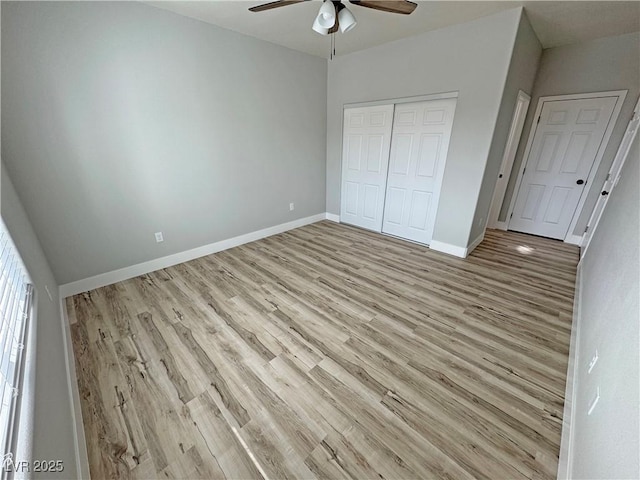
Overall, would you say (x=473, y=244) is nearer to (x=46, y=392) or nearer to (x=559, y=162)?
(x=559, y=162)

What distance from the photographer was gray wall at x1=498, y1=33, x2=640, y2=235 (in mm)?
3020

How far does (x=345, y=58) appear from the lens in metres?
3.78

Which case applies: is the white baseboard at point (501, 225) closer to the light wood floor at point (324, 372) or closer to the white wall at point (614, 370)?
the light wood floor at point (324, 372)

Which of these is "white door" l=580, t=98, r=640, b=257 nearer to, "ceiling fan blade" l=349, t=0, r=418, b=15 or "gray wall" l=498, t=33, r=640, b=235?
"gray wall" l=498, t=33, r=640, b=235

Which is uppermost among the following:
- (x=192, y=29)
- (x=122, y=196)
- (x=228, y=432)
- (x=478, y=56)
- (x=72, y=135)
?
(x=192, y=29)

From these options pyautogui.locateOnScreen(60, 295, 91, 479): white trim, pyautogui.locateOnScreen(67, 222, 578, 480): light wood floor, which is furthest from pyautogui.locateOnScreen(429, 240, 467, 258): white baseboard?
pyautogui.locateOnScreen(60, 295, 91, 479): white trim

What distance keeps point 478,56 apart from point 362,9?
1.33 meters

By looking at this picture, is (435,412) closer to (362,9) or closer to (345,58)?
(362,9)

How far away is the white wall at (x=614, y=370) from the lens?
0.82 m

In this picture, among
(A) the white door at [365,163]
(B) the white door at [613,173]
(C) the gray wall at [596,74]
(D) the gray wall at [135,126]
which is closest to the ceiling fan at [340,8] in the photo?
(D) the gray wall at [135,126]

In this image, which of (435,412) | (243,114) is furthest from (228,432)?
(243,114)

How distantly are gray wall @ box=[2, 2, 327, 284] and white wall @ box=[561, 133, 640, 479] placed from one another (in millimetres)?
3525

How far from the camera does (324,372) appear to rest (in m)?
1.71

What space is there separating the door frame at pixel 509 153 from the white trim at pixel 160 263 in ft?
11.3
